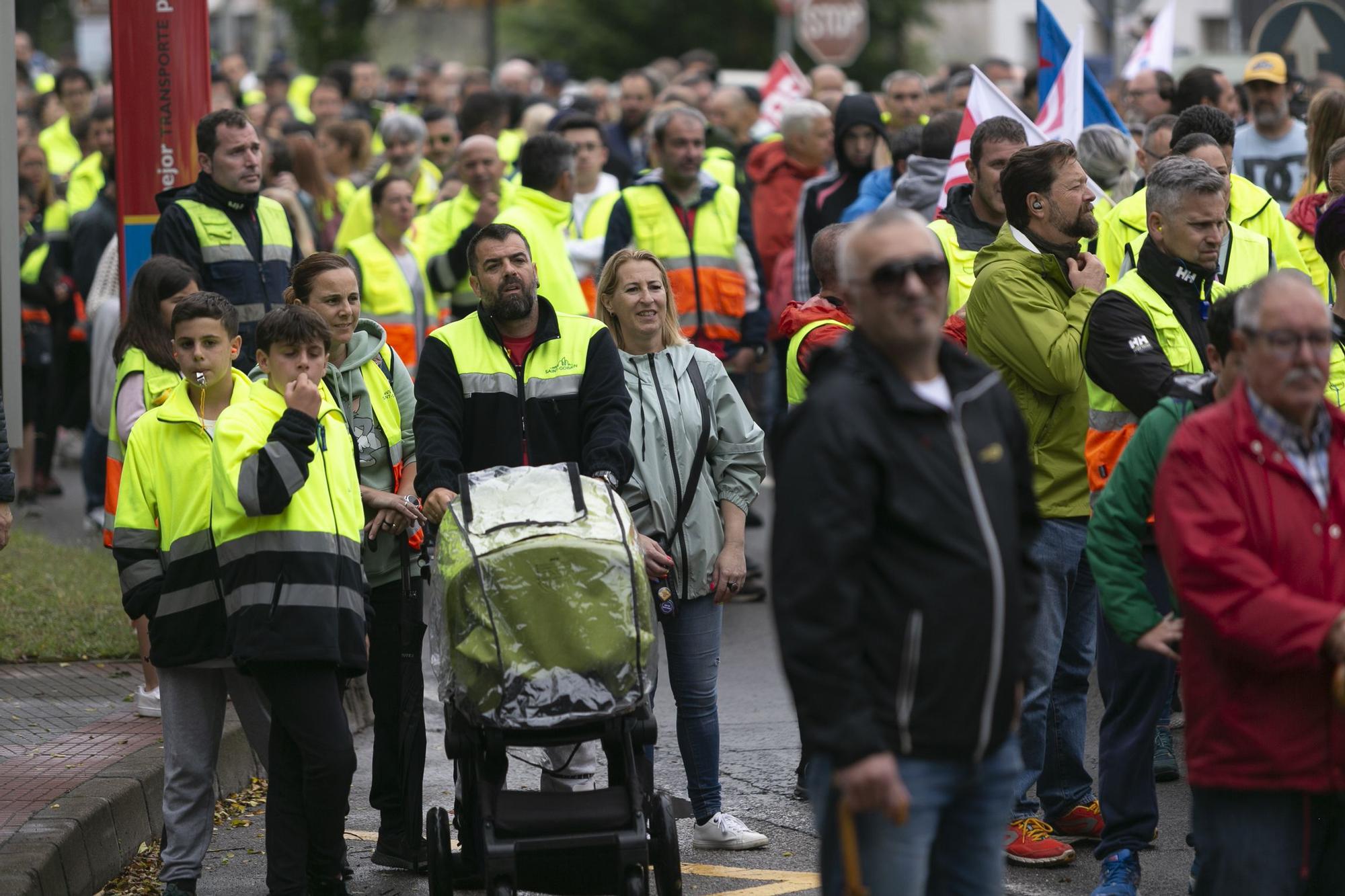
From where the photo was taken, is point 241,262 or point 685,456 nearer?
point 685,456

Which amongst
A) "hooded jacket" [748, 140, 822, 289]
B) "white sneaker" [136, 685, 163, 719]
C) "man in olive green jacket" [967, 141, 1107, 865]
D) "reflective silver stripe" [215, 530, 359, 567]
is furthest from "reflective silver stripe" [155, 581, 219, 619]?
"hooded jacket" [748, 140, 822, 289]

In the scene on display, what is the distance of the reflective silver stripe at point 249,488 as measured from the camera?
5.53 meters

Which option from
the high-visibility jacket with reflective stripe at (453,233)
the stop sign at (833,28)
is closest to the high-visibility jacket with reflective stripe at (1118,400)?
the high-visibility jacket with reflective stripe at (453,233)

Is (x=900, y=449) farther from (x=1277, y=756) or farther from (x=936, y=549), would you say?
(x=1277, y=756)

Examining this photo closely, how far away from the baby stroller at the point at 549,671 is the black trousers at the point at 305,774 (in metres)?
0.36

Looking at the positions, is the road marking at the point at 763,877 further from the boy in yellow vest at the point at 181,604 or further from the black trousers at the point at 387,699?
the boy in yellow vest at the point at 181,604

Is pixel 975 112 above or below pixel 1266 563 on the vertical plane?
above

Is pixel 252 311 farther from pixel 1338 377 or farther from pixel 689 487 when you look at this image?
pixel 1338 377

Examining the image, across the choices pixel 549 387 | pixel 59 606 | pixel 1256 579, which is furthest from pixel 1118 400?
pixel 59 606

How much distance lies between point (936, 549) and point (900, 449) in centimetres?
21

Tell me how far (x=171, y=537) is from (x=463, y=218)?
5.36m

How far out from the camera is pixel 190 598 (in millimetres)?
5848

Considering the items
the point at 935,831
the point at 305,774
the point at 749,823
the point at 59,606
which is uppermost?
the point at 935,831

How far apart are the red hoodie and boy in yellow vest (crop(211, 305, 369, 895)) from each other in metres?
1.78
